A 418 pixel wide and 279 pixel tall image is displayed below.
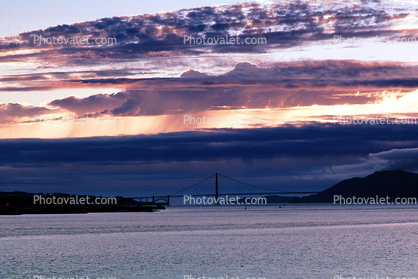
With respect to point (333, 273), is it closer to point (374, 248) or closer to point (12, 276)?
point (374, 248)

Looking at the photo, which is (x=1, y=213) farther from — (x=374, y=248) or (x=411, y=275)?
(x=411, y=275)

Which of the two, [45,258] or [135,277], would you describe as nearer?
[135,277]

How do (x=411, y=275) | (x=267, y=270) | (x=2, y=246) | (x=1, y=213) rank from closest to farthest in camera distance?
(x=411, y=275), (x=267, y=270), (x=2, y=246), (x=1, y=213)

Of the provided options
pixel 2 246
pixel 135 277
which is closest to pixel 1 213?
pixel 2 246

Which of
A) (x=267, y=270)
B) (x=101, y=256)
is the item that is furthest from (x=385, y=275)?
(x=101, y=256)

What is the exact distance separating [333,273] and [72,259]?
22090 millimetres

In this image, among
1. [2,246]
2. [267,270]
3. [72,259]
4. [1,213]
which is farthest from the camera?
[1,213]

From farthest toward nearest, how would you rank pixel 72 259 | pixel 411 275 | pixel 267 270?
pixel 72 259
pixel 267 270
pixel 411 275

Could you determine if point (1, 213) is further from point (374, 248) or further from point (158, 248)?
point (374, 248)

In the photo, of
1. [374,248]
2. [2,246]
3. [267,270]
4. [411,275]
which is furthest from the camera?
[2,246]

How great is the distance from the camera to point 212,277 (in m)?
32.3

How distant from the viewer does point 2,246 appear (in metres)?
54.5

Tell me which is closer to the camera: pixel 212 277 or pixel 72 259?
pixel 212 277

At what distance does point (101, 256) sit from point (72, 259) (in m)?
2.93
